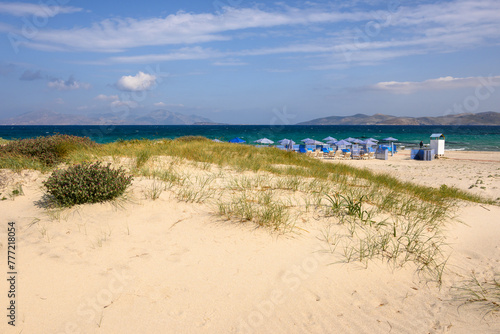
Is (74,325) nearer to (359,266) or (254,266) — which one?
(254,266)

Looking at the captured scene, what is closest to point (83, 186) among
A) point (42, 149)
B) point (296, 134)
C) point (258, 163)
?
point (42, 149)

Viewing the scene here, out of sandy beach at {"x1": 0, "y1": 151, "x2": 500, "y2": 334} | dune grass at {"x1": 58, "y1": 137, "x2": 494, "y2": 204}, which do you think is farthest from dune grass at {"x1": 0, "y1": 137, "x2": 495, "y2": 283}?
sandy beach at {"x1": 0, "y1": 151, "x2": 500, "y2": 334}

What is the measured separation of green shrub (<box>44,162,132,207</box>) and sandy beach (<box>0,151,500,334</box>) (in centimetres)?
16

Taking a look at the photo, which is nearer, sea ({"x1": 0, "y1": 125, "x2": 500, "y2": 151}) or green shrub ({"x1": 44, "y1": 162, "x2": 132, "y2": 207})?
green shrub ({"x1": 44, "y1": 162, "x2": 132, "y2": 207})

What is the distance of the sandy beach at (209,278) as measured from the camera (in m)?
2.80

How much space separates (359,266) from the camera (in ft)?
11.8

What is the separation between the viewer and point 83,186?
479 cm

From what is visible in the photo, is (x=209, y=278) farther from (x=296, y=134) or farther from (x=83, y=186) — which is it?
(x=296, y=134)

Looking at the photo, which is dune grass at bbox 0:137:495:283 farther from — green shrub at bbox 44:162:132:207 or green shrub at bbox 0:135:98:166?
green shrub at bbox 44:162:132:207

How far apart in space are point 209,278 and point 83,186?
2755 millimetres

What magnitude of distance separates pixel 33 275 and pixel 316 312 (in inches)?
119

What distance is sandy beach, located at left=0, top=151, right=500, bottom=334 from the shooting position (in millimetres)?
2805

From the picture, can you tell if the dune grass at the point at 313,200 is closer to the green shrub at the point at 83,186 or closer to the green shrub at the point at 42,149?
the green shrub at the point at 42,149

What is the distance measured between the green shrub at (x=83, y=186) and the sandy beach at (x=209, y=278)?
16cm
